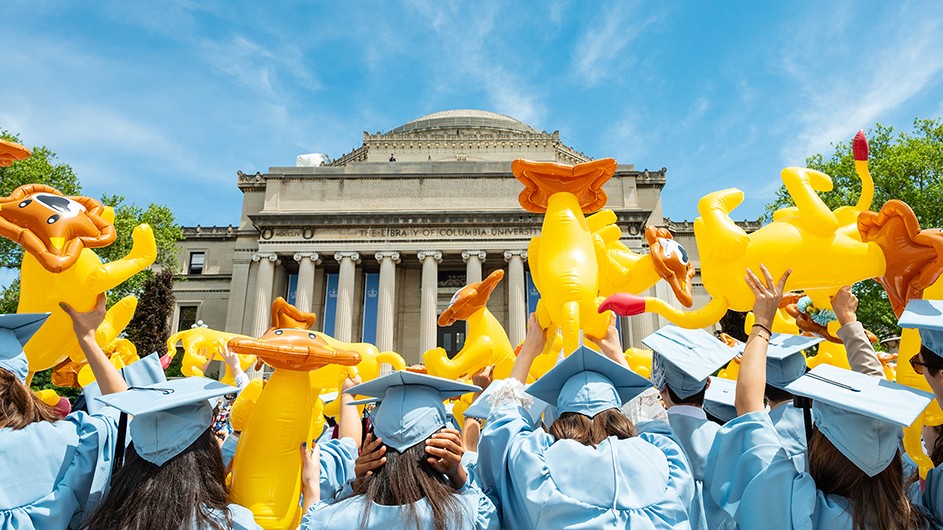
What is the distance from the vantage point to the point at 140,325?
30.6 metres

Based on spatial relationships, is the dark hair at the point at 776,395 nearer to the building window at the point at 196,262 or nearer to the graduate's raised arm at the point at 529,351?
the graduate's raised arm at the point at 529,351

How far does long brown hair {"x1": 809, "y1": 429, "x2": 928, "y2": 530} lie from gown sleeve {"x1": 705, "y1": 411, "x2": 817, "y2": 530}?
0.09 metres

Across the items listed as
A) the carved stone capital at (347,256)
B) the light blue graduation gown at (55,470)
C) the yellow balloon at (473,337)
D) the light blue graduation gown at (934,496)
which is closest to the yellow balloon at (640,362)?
the yellow balloon at (473,337)

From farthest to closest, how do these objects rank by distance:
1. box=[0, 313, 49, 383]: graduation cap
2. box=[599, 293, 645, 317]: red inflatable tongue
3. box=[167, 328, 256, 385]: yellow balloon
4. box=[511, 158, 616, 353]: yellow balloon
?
1. box=[167, 328, 256, 385]: yellow balloon
2. box=[599, 293, 645, 317]: red inflatable tongue
3. box=[511, 158, 616, 353]: yellow balloon
4. box=[0, 313, 49, 383]: graduation cap

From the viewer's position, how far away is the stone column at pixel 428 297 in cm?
3434

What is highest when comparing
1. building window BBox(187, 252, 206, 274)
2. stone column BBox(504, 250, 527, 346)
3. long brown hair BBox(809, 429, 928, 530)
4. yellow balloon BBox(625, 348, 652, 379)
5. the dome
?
the dome

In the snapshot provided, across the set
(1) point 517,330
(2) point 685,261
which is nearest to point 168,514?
(2) point 685,261

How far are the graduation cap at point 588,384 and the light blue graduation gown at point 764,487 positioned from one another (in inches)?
22.1

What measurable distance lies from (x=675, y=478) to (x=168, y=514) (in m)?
2.51

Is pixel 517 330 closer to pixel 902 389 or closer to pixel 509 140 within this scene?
pixel 509 140

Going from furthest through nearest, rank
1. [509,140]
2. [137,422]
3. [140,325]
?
[509,140] → [140,325] → [137,422]

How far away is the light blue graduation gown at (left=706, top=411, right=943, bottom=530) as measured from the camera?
2756mm

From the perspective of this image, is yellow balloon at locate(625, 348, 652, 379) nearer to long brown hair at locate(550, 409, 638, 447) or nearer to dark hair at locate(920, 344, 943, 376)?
dark hair at locate(920, 344, 943, 376)

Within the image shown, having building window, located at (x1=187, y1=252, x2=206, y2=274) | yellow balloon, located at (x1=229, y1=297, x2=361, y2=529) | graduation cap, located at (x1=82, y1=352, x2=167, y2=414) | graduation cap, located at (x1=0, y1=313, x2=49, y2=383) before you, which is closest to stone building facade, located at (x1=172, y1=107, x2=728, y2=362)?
building window, located at (x1=187, y1=252, x2=206, y2=274)
